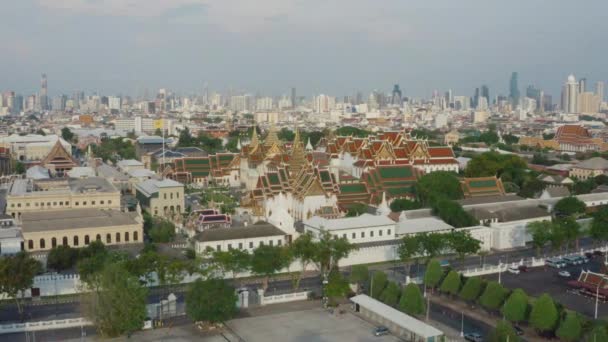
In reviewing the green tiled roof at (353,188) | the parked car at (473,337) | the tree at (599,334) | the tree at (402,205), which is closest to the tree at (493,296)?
the parked car at (473,337)

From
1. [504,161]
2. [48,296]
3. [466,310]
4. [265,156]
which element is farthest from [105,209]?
[504,161]

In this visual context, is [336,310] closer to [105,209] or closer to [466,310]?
[466,310]

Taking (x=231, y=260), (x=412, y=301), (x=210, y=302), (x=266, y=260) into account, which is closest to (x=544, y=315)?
(x=412, y=301)

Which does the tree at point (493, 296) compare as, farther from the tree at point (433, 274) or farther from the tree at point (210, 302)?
the tree at point (210, 302)

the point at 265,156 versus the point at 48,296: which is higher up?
the point at 265,156

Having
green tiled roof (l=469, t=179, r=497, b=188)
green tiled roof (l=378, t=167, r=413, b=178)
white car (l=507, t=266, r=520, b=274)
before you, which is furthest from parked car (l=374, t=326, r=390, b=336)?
green tiled roof (l=378, t=167, r=413, b=178)

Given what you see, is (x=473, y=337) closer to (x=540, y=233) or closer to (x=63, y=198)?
(x=540, y=233)
